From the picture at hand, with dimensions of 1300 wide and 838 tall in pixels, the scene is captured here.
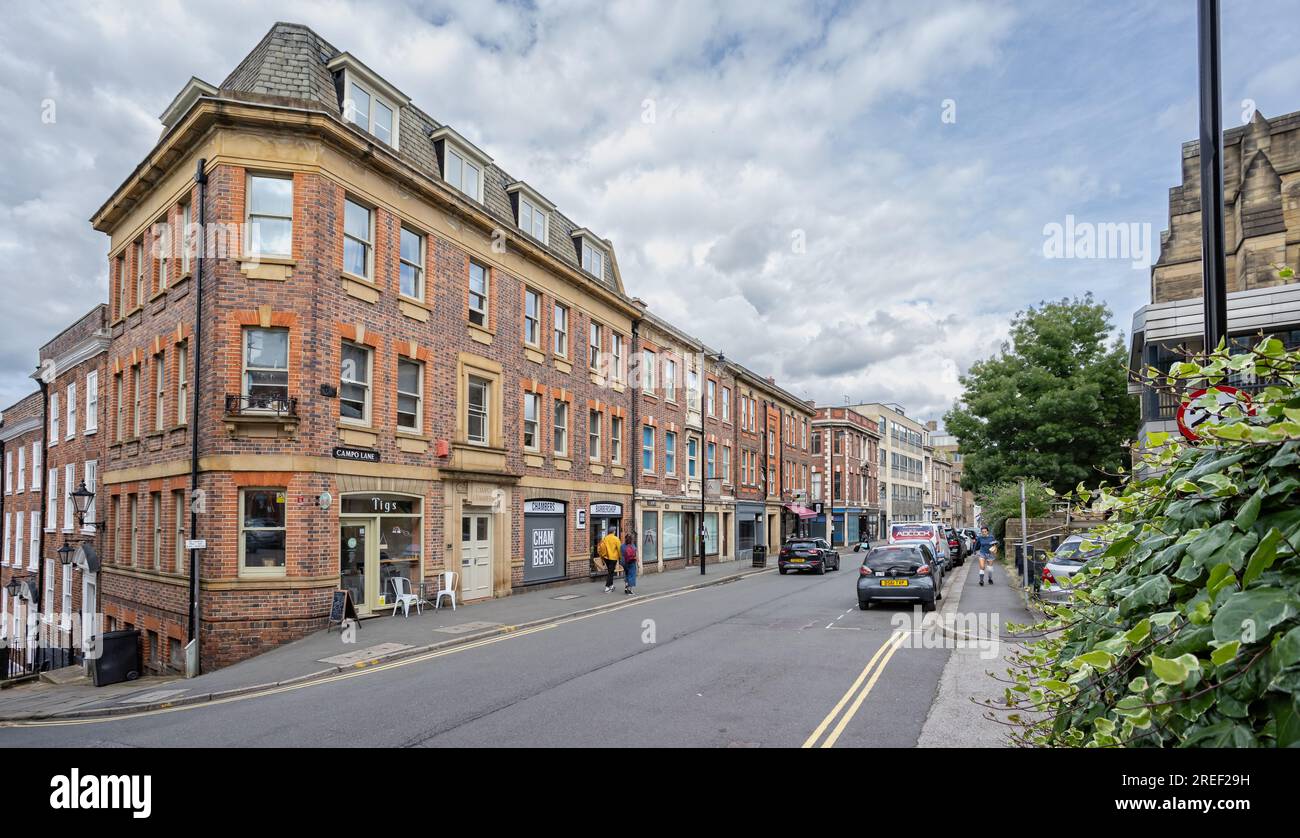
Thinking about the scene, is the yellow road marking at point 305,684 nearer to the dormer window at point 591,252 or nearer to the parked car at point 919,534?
the parked car at point 919,534

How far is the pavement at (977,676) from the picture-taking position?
25.2ft

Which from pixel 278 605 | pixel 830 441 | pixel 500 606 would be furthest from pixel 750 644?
pixel 830 441

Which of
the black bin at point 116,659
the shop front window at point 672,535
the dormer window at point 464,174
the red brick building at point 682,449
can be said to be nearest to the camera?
the black bin at point 116,659

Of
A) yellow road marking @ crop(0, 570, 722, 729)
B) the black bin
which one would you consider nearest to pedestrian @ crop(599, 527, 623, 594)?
yellow road marking @ crop(0, 570, 722, 729)

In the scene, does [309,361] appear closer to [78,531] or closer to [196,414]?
[196,414]

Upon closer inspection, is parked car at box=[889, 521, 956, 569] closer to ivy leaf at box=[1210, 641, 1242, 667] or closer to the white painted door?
the white painted door

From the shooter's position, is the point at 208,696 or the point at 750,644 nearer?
the point at 208,696

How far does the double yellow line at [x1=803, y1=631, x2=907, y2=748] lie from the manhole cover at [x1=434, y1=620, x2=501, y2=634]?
319 inches

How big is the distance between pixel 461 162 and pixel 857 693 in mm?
18376

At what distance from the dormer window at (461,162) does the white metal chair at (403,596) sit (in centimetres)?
1085

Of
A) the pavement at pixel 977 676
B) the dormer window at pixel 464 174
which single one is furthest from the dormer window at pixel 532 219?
the pavement at pixel 977 676

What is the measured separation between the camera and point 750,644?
44.1 ft
